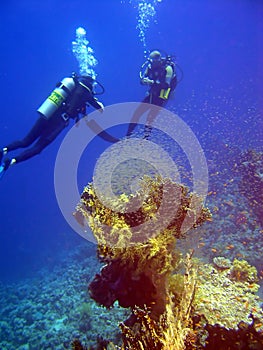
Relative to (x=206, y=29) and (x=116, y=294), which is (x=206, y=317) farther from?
(x=206, y=29)

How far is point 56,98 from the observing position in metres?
8.44

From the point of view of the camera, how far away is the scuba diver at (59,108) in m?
8.41

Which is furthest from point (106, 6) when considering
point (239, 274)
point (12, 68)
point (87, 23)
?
point (239, 274)

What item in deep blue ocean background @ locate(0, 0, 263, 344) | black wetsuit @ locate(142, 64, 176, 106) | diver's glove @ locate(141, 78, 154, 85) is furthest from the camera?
deep blue ocean background @ locate(0, 0, 263, 344)

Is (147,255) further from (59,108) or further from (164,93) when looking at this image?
(164,93)

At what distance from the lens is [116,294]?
13.1 ft

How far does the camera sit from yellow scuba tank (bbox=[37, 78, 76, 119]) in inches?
329

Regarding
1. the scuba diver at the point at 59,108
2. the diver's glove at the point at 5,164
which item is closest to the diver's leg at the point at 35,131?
the scuba diver at the point at 59,108

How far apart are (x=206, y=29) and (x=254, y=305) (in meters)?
86.9

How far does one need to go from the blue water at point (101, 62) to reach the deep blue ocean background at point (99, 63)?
0.87 ft

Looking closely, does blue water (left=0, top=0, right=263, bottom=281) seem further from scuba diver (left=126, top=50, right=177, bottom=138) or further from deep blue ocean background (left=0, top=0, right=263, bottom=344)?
scuba diver (left=126, top=50, right=177, bottom=138)

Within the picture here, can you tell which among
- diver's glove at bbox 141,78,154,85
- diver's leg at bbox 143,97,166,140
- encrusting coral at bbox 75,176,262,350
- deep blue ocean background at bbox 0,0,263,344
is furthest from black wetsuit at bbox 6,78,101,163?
deep blue ocean background at bbox 0,0,263,344

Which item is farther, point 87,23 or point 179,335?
point 87,23

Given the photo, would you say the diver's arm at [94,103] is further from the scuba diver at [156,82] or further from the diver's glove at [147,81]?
the diver's glove at [147,81]
